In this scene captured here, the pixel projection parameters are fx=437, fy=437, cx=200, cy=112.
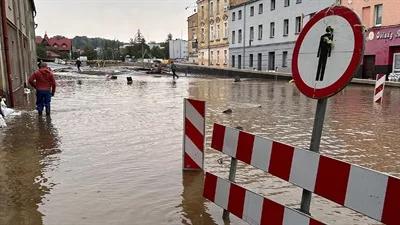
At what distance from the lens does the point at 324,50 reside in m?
3.44

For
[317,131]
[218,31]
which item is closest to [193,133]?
[317,131]

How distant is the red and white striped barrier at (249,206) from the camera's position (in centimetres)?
352

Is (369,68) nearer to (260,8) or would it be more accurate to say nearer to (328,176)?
(260,8)

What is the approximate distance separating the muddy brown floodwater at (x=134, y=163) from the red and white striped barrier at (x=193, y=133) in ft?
0.93

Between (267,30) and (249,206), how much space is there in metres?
51.1

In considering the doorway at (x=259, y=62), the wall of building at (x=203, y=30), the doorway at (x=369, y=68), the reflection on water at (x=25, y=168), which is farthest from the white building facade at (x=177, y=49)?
the reflection on water at (x=25, y=168)

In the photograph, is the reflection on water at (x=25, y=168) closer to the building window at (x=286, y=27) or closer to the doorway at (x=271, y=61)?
the building window at (x=286, y=27)

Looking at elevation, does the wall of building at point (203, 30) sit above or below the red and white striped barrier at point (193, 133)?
above

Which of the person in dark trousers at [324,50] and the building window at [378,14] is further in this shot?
the building window at [378,14]

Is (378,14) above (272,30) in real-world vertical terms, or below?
above

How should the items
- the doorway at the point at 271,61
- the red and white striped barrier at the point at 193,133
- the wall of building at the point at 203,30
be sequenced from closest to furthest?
the red and white striped barrier at the point at 193,133 → the doorway at the point at 271,61 → the wall of building at the point at 203,30

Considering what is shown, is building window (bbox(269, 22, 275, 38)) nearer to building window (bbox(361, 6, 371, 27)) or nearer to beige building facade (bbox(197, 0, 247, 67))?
beige building facade (bbox(197, 0, 247, 67))

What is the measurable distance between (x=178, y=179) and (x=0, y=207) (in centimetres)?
240

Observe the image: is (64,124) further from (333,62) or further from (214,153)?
(333,62)
